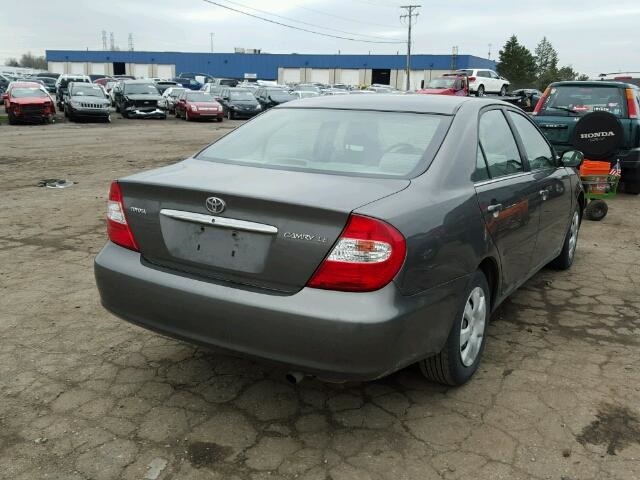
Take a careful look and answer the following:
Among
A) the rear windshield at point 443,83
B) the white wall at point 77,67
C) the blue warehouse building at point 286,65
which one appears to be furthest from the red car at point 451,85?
the white wall at point 77,67

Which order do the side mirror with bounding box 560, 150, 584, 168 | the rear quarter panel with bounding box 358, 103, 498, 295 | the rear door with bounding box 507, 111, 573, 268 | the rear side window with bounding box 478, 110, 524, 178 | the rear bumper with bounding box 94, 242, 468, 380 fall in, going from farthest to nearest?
the side mirror with bounding box 560, 150, 584, 168, the rear door with bounding box 507, 111, 573, 268, the rear side window with bounding box 478, 110, 524, 178, the rear quarter panel with bounding box 358, 103, 498, 295, the rear bumper with bounding box 94, 242, 468, 380

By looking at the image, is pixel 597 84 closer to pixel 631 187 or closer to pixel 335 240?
pixel 631 187

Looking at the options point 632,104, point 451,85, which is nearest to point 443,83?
point 451,85

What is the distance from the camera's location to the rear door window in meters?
4.21

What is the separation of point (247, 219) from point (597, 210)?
254 inches

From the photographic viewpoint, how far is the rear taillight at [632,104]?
8.86 m

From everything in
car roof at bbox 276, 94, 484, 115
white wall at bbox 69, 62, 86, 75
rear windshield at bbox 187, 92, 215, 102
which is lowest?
car roof at bbox 276, 94, 484, 115

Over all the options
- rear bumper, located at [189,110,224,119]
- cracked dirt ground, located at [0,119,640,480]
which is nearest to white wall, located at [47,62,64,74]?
rear bumper, located at [189,110,224,119]

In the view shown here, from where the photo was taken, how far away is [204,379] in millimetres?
3354

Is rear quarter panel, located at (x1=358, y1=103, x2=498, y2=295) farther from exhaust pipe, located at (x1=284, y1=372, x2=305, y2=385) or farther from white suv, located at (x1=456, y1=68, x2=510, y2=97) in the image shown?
white suv, located at (x1=456, y1=68, x2=510, y2=97)

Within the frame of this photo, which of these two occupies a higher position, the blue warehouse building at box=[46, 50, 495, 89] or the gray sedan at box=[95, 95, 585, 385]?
the blue warehouse building at box=[46, 50, 495, 89]

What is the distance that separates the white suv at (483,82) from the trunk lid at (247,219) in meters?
→ 37.2

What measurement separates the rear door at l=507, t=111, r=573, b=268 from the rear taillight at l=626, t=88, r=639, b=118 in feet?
16.0

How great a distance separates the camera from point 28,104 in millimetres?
22344
